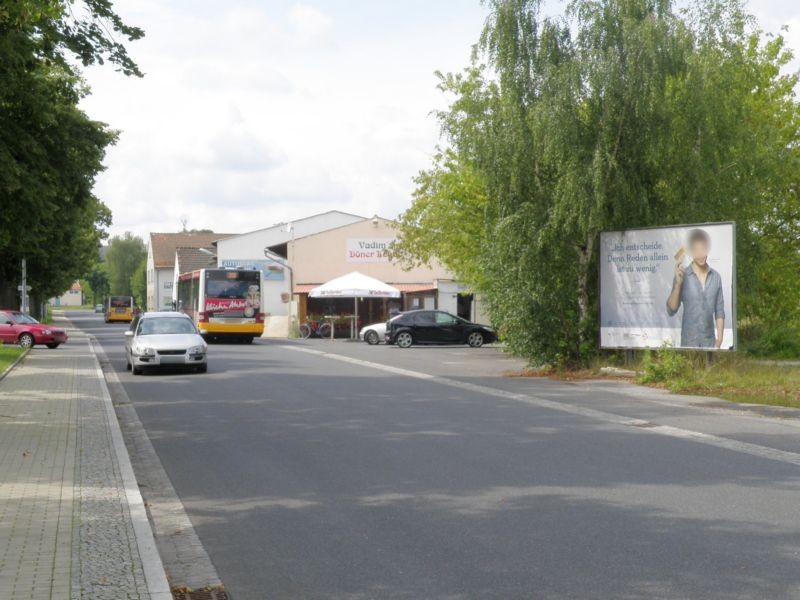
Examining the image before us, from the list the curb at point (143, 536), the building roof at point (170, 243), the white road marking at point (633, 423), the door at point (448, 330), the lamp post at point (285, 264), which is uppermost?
the building roof at point (170, 243)

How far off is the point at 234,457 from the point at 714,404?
9.31 metres

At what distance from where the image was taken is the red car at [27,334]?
38.2 m

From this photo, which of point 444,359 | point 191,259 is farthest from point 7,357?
point 191,259

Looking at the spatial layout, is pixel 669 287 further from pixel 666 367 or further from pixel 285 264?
pixel 285 264

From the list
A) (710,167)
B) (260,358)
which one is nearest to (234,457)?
(710,167)

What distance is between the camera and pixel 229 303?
1604 inches

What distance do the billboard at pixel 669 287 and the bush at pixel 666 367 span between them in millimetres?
757

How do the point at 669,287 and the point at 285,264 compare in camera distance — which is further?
the point at 285,264

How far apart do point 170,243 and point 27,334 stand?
2899 inches

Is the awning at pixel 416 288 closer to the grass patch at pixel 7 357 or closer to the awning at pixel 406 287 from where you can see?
→ the awning at pixel 406 287

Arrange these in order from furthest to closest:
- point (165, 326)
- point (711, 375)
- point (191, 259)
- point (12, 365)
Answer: point (191, 259)
point (12, 365)
point (165, 326)
point (711, 375)

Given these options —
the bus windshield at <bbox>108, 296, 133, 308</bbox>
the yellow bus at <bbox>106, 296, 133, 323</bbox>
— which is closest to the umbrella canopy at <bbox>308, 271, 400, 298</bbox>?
the yellow bus at <bbox>106, 296, 133, 323</bbox>

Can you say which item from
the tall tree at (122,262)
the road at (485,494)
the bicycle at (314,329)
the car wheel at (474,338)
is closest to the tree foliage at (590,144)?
the road at (485,494)

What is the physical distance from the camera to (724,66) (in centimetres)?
2233
